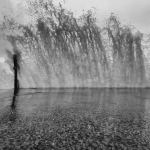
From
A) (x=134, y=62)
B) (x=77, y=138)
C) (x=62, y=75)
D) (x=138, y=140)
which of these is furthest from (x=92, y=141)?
(x=134, y=62)

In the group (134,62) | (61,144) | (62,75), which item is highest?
(134,62)

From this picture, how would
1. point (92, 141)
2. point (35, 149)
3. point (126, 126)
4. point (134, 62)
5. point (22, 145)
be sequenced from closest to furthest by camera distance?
point (35, 149) → point (22, 145) → point (92, 141) → point (126, 126) → point (134, 62)

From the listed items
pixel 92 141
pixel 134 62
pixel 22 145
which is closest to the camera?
pixel 22 145

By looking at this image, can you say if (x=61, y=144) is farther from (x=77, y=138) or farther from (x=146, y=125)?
(x=146, y=125)

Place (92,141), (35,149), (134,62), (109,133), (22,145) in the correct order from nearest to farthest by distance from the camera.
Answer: (35,149), (22,145), (92,141), (109,133), (134,62)

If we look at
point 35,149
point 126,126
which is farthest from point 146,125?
point 35,149

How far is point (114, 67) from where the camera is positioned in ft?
152

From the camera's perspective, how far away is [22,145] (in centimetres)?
368

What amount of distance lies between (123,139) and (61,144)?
5.86ft

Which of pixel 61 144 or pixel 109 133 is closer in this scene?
pixel 61 144

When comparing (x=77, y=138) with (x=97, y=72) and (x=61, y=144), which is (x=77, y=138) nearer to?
(x=61, y=144)

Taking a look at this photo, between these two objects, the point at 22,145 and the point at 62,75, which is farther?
the point at 62,75

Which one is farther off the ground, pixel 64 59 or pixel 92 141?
pixel 64 59

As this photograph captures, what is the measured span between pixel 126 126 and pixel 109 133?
1.16 metres
